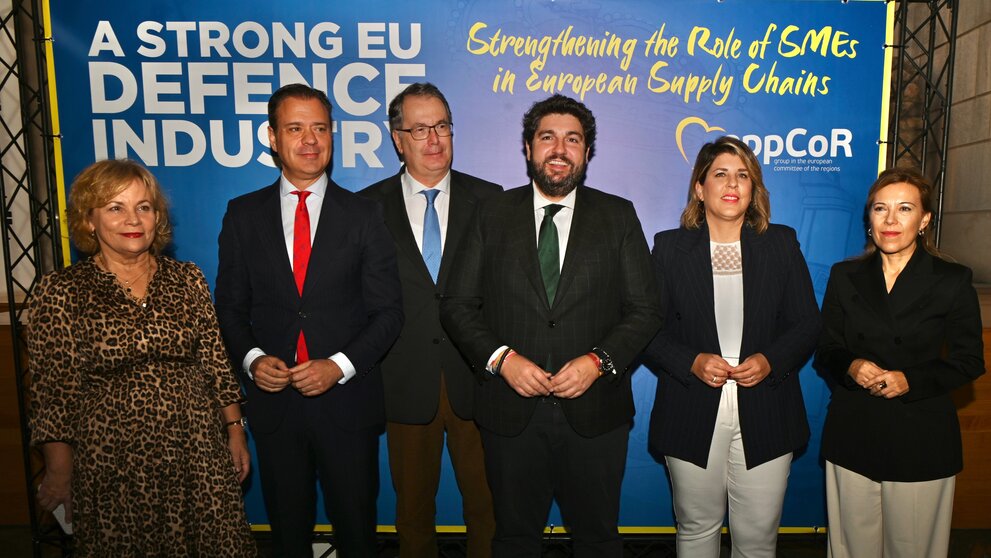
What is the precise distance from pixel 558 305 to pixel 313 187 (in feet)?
3.83

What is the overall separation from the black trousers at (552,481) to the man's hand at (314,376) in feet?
2.16

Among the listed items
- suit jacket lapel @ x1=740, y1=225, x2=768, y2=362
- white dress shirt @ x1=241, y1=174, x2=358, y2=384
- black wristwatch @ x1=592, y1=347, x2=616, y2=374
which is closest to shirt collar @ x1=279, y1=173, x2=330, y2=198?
white dress shirt @ x1=241, y1=174, x2=358, y2=384

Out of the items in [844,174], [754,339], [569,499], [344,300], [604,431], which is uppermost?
[844,174]

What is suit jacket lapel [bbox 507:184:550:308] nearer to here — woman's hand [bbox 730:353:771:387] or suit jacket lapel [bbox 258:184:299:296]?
woman's hand [bbox 730:353:771:387]

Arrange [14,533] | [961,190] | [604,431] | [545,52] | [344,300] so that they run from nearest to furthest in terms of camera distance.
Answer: [604,431] < [344,300] < [545,52] < [14,533] < [961,190]

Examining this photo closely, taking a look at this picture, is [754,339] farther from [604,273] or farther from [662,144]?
[662,144]

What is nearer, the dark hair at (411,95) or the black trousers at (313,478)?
the black trousers at (313,478)

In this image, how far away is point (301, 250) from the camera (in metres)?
2.46

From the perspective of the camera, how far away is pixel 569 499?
2375mm

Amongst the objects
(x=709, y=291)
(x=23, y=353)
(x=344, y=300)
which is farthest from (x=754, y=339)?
(x=23, y=353)

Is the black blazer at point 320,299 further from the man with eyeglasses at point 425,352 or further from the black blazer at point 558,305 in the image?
the black blazer at point 558,305

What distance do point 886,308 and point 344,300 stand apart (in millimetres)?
2212

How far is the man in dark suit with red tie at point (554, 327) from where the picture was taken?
228cm

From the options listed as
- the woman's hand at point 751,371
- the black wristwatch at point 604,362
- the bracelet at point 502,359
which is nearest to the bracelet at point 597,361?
the black wristwatch at point 604,362
